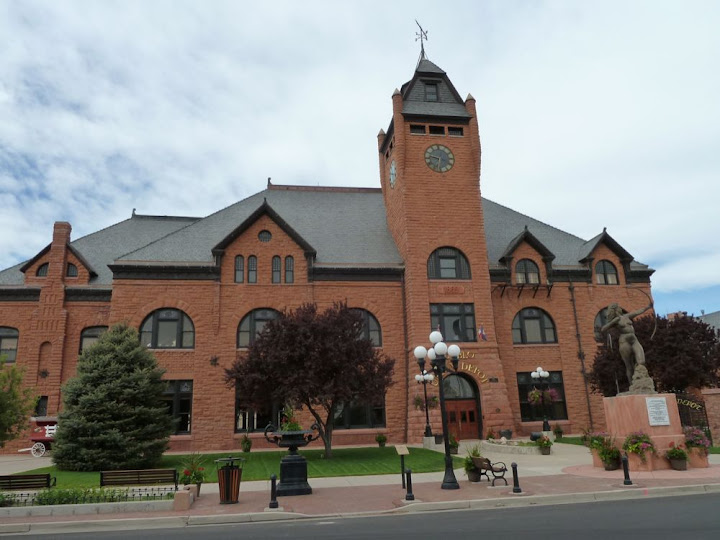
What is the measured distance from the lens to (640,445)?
16812 mm

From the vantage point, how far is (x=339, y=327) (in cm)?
2300

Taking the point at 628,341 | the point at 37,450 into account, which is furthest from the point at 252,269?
the point at 628,341

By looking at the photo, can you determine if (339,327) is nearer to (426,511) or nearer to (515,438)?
(426,511)

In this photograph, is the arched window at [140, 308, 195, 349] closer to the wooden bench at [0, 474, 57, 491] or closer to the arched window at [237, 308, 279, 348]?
the arched window at [237, 308, 279, 348]

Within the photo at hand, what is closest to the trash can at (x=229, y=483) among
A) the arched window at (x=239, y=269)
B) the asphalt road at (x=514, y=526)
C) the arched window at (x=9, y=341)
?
the asphalt road at (x=514, y=526)

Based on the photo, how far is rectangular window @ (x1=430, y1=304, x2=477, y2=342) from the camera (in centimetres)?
3103

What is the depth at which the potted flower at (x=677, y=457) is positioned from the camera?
1641cm

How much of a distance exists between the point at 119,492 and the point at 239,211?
2519 centimetres

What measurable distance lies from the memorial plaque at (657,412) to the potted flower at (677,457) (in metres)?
0.89

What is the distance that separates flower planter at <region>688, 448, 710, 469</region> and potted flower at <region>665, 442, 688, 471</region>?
600mm

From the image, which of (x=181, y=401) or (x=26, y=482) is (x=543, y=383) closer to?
(x=181, y=401)

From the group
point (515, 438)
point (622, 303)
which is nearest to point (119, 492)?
point (515, 438)

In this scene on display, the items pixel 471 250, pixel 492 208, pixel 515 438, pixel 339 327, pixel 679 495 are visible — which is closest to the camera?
pixel 679 495

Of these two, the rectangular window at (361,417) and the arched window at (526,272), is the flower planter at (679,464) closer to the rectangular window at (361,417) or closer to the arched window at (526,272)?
the rectangular window at (361,417)
